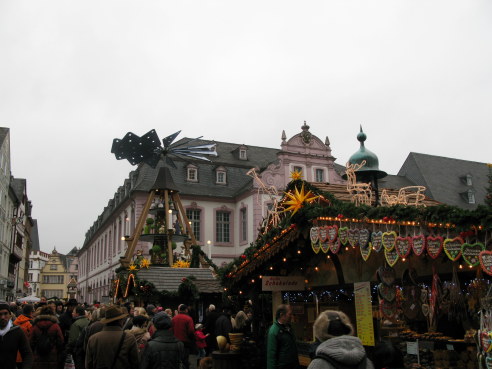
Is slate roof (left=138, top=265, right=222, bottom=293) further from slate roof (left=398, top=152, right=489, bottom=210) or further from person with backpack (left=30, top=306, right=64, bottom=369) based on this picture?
slate roof (left=398, top=152, right=489, bottom=210)

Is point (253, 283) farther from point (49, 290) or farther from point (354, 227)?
point (49, 290)

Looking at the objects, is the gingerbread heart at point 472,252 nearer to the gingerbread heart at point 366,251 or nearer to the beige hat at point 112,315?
the gingerbread heart at point 366,251

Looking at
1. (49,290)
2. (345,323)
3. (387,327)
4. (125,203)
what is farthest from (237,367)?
(49,290)

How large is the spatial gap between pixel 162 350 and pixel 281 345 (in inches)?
57.7

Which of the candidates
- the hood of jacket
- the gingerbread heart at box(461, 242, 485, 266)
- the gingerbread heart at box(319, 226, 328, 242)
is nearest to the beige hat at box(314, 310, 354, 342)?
the hood of jacket

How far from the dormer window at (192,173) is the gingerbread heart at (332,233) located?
30.0 metres

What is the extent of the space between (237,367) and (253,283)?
2433mm

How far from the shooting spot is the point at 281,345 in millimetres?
6441

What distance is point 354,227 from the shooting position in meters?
8.31

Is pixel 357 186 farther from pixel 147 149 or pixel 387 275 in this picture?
pixel 147 149

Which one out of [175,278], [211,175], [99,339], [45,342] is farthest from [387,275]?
[211,175]

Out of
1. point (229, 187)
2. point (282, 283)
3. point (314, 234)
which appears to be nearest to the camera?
point (314, 234)

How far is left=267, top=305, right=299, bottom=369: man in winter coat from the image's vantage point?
6383mm

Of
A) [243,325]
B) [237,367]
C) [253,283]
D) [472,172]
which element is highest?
[472,172]
